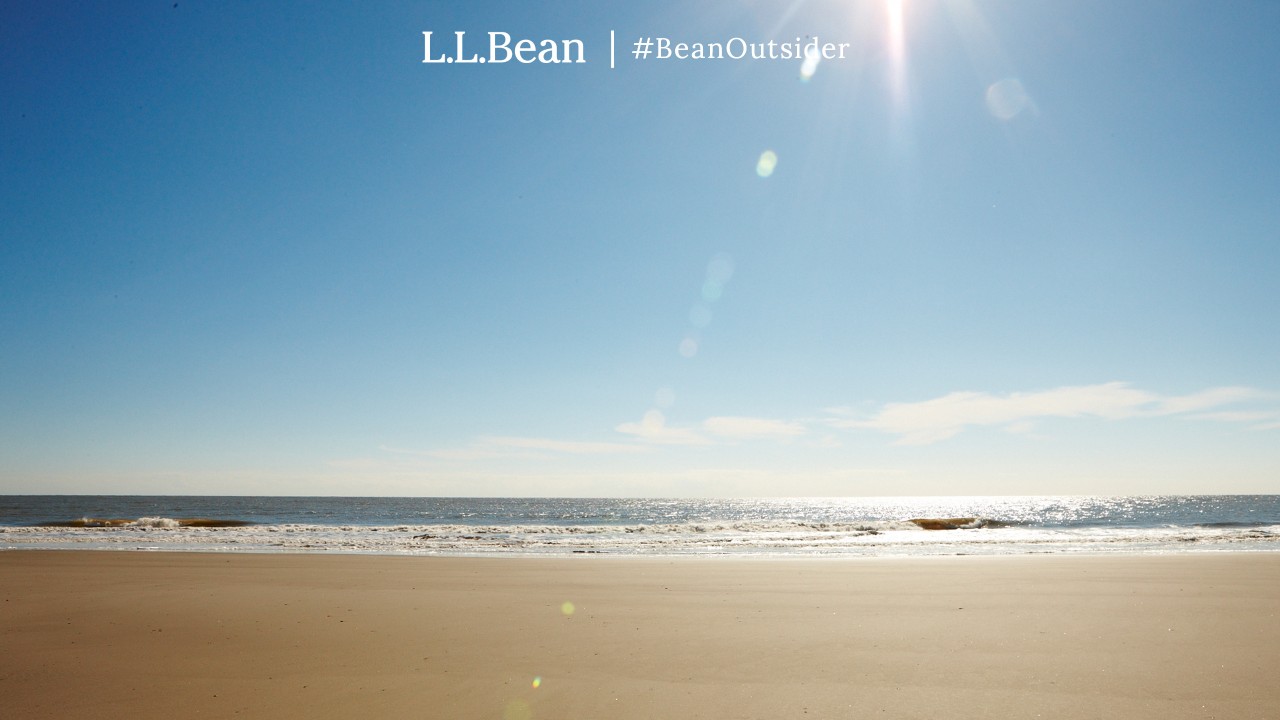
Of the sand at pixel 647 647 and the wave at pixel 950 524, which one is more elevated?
the sand at pixel 647 647

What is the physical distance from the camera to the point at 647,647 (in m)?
8.27

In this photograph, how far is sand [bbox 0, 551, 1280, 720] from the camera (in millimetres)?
6109

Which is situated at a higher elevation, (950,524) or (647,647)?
(647,647)

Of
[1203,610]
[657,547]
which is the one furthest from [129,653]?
[657,547]

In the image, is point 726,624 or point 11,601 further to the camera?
point 11,601

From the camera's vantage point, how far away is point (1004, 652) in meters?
7.75

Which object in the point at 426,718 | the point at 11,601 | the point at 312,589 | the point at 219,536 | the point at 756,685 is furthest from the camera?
the point at 219,536

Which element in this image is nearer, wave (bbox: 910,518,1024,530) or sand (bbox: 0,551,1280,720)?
sand (bbox: 0,551,1280,720)

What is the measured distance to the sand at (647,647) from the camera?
6.11 metres

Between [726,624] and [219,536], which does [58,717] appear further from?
[219,536]

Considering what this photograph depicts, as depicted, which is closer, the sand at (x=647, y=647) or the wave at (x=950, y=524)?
the sand at (x=647, y=647)

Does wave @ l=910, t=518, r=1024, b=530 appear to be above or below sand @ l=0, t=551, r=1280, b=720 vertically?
below

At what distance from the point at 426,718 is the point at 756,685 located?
Answer: 10.0 feet

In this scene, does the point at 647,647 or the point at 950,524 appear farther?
the point at 950,524
